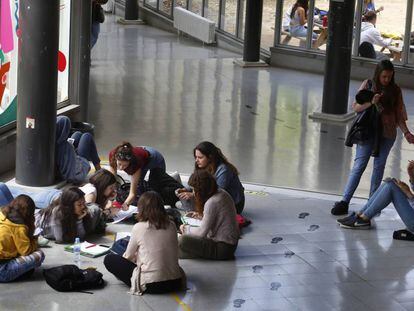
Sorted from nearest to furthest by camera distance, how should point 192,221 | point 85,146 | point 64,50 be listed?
1. point 192,221
2. point 85,146
3. point 64,50

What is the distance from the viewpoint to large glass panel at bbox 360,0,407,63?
21359 millimetres

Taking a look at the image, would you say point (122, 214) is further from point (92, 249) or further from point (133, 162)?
point (92, 249)

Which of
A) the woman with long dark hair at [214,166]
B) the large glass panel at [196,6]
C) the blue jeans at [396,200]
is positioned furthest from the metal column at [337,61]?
the large glass panel at [196,6]

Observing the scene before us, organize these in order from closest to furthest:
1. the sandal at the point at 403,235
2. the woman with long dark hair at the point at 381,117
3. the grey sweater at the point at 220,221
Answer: the grey sweater at the point at 220,221 < the sandal at the point at 403,235 < the woman with long dark hair at the point at 381,117

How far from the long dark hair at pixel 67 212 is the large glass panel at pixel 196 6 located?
1772 centimetres

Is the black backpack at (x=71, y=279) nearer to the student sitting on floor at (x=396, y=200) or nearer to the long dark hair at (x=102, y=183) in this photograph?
the long dark hair at (x=102, y=183)

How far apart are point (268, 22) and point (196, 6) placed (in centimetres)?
382

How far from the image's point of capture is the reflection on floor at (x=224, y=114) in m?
13.6

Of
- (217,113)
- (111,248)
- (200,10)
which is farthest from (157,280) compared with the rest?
(200,10)

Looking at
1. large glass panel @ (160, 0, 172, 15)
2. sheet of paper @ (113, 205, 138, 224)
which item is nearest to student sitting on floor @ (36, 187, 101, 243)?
sheet of paper @ (113, 205, 138, 224)

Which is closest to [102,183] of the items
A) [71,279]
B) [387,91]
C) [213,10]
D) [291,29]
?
[71,279]

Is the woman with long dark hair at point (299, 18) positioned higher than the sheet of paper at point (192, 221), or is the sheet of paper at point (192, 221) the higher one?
the woman with long dark hair at point (299, 18)

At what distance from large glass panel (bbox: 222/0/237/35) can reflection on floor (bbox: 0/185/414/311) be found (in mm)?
14639

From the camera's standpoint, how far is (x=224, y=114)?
17000 millimetres
